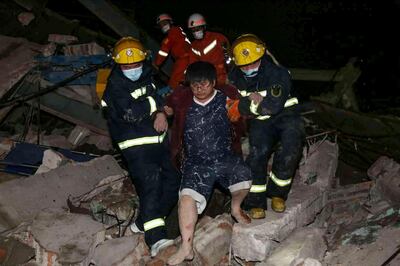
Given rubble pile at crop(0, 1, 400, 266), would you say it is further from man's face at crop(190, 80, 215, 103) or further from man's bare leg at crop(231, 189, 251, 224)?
man's face at crop(190, 80, 215, 103)

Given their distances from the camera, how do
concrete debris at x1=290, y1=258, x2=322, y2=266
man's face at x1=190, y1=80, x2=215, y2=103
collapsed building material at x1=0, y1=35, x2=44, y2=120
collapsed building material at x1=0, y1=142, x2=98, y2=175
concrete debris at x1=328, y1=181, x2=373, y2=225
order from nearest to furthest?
concrete debris at x1=290, y1=258, x2=322, y2=266 → man's face at x1=190, y1=80, x2=215, y2=103 → concrete debris at x1=328, y1=181, x2=373, y2=225 → collapsed building material at x1=0, y1=142, x2=98, y2=175 → collapsed building material at x1=0, y1=35, x2=44, y2=120

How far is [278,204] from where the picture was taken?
4621 mm

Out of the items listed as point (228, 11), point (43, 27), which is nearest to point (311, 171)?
point (43, 27)

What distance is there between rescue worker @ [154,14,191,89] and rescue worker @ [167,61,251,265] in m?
3.13

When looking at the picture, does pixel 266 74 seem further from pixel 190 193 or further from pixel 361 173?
pixel 361 173

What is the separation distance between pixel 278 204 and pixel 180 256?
46.4 inches

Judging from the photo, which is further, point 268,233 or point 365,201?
point 365,201

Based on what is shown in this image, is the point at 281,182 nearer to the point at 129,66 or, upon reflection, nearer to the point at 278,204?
the point at 278,204

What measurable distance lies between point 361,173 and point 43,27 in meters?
6.56

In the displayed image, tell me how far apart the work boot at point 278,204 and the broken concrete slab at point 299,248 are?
27cm

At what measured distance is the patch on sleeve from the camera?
4.47 meters

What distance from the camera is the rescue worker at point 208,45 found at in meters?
7.27

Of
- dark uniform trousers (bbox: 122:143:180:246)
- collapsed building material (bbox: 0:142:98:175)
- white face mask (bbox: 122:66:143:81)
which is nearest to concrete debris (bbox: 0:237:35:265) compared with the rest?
dark uniform trousers (bbox: 122:143:180:246)

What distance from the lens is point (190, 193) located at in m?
4.21
